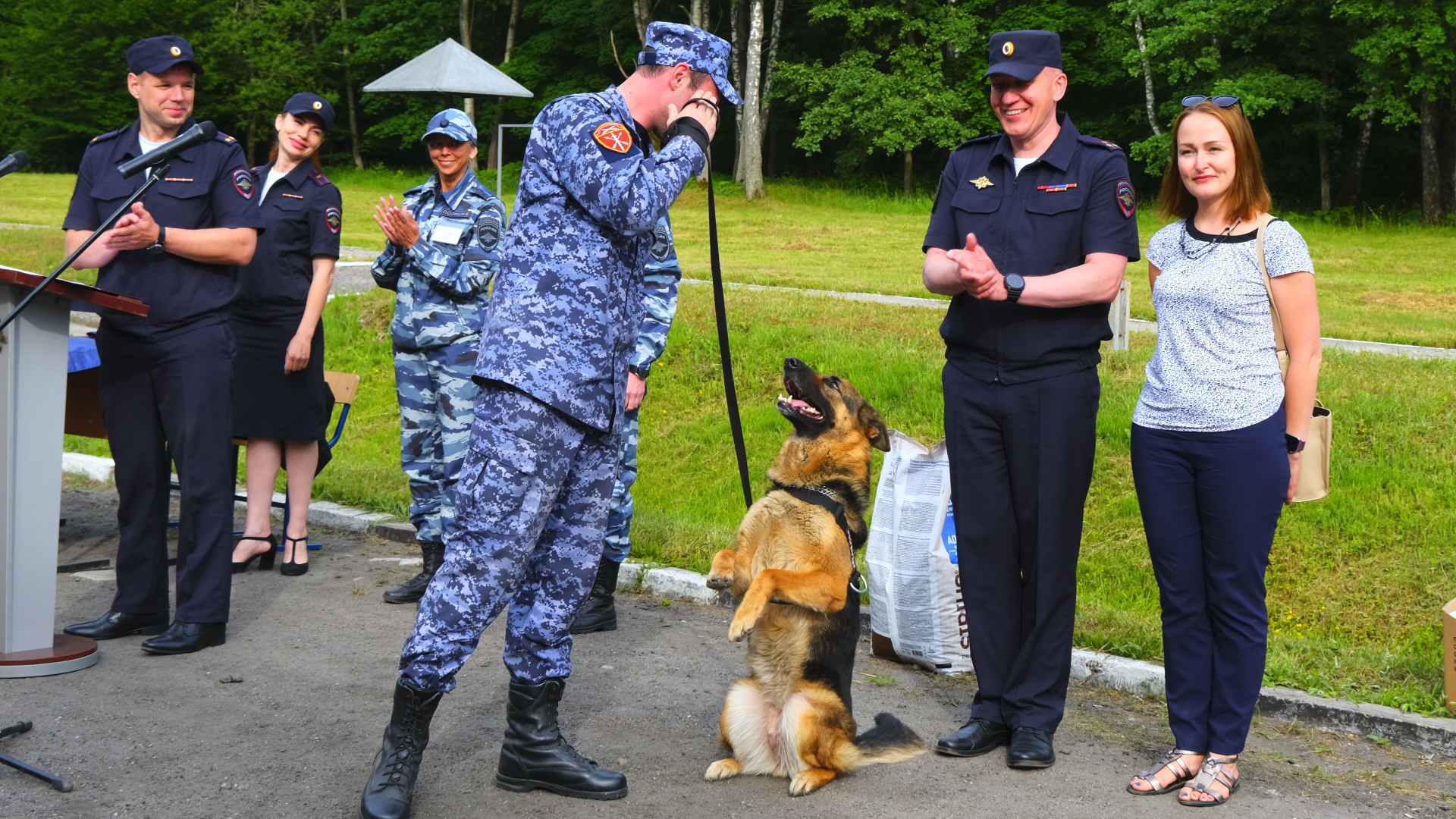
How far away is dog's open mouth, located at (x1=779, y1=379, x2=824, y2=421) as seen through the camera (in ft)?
13.1

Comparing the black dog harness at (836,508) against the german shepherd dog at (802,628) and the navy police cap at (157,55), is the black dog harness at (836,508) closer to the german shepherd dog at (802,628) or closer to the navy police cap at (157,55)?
the german shepherd dog at (802,628)

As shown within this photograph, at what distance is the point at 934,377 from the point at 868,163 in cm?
2918

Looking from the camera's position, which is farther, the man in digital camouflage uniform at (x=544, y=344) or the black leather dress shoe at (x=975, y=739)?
the black leather dress shoe at (x=975, y=739)

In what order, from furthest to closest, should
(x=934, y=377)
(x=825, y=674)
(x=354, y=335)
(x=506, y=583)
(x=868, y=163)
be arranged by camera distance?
(x=868, y=163), (x=354, y=335), (x=934, y=377), (x=825, y=674), (x=506, y=583)

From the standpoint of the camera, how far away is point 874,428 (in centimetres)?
415

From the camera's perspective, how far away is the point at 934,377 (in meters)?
8.45

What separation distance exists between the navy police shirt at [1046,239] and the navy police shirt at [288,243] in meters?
3.75

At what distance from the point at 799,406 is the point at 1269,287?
5.20 ft

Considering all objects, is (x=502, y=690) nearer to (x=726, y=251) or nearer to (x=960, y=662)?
(x=960, y=662)

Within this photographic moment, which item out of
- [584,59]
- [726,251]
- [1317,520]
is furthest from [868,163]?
[1317,520]

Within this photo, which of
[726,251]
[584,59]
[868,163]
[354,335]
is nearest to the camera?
[354,335]

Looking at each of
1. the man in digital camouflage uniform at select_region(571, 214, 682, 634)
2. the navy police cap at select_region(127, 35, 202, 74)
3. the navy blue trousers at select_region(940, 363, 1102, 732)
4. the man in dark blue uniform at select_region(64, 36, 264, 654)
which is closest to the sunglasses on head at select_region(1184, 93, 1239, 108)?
the navy blue trousers at select_region(940, 363, 1102, 732)

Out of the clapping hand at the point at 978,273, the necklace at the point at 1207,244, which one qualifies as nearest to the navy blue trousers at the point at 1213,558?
the necklace at the point at 1207,244

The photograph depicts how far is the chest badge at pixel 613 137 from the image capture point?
3.03m
